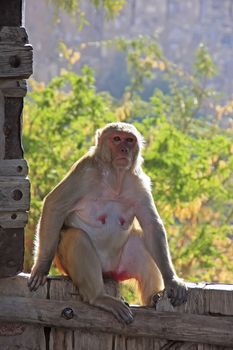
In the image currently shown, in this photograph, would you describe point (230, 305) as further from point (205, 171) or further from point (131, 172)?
point (205, 171)

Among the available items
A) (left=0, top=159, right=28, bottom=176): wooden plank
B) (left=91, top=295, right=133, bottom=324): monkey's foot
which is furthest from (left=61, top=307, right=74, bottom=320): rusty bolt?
(left=0, top=159, right=28, bottom=176): wooden plank

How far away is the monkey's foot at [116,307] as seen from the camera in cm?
454

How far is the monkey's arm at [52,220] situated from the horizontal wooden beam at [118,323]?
0.12m

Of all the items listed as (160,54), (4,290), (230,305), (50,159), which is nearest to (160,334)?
(230,305)

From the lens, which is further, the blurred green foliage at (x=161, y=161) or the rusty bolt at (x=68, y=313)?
the blurred green foliage at (x=161, y=161)

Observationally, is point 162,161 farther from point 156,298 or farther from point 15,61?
point 15,61

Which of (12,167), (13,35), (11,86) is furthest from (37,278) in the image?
(13,35)

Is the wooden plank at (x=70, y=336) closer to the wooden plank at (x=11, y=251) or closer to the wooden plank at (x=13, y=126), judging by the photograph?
the wooden plank at (x=11, y=251)

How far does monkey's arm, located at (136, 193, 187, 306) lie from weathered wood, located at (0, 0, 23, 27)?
1.13 m

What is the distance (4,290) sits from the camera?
4723 millimetres

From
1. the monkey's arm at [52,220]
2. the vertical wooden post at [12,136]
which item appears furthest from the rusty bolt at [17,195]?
the monkey's arm at [52,220]

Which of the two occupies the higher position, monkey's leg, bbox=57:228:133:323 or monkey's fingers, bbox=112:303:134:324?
monkey's leg, bbox=57:228:133:323

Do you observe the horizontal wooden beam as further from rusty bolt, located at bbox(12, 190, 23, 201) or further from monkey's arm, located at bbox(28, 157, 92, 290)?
rusty bolt, located at bbox(12, 190, 23, 201)

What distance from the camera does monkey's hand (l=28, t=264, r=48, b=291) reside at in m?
4.66
